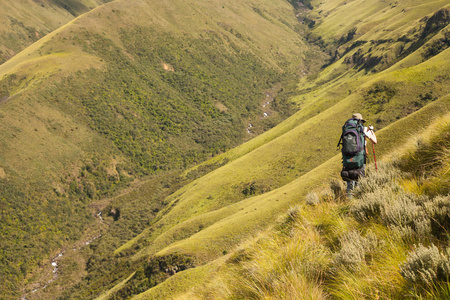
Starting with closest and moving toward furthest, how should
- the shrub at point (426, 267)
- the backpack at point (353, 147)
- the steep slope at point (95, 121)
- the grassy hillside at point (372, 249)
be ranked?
the shrub at point (426, 267) < the grassy hillside at point (372, 249) < the backpack at point (353, 147) < the steep slope at point (95, 121)

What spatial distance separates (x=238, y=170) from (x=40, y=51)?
431 feet

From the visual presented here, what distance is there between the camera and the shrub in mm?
3371


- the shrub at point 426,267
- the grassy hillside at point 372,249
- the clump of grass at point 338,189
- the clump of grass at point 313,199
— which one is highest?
the shrub at point 426,267

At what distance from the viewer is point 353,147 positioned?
29.1ft

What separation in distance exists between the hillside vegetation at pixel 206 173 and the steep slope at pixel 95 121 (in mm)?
638

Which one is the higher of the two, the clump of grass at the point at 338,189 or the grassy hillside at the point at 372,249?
the grassy hillside at the point at 372,249

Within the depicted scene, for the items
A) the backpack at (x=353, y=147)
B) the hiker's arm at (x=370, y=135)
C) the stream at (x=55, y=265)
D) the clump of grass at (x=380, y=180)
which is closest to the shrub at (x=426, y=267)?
the clump of grass at (x=380, y=180)

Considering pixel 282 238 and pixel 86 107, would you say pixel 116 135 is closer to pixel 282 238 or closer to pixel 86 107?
pixel 86 107

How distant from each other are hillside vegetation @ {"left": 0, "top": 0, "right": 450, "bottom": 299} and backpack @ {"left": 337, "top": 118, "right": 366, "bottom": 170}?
2.84 feet

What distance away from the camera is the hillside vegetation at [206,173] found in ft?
16.6

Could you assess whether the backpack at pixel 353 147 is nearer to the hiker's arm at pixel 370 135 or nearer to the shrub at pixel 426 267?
the hiker's arm at pixel 370 135

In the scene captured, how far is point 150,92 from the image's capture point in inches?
6575

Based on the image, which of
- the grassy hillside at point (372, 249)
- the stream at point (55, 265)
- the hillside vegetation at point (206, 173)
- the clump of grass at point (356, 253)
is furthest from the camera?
the stream at point (55, 265)

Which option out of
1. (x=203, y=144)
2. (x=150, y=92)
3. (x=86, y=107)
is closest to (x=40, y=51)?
(x=86, y=107)
